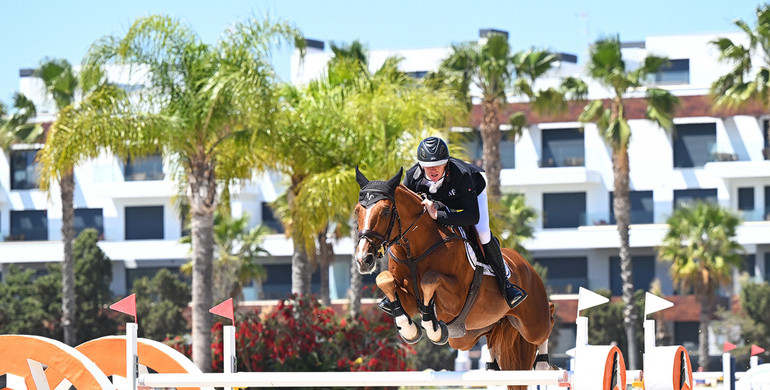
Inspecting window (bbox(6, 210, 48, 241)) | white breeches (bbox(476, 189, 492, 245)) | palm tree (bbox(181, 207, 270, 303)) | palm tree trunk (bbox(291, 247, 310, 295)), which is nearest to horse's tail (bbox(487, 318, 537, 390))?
white breeches (bbox(476, 189, 492, 245))

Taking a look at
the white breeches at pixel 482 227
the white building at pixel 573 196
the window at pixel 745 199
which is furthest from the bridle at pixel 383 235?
the window at pixel 745 199

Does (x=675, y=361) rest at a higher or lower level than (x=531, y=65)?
lower

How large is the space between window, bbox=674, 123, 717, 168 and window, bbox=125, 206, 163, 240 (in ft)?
81.5

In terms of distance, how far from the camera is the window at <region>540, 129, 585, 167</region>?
5109 cm

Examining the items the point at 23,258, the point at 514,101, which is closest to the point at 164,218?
the point at 23,258

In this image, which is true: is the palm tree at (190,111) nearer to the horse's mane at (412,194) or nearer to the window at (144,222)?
the horse's mane at (412,194)

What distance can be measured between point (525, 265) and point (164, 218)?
4660 centimetres

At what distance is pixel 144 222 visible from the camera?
178 ft

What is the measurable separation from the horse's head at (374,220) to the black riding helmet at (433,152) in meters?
0.39

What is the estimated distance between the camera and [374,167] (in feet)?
59.8

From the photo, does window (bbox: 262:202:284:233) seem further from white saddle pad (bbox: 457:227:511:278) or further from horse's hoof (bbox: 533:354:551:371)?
white saddle pad (bbox: 457:227:511:278)

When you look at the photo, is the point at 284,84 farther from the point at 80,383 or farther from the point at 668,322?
the point at 668,322

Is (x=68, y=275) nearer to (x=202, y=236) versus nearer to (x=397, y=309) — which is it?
(x=202, y=236)

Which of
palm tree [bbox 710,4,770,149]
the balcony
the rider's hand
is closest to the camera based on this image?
the rider's hand
